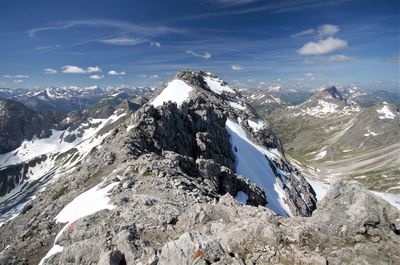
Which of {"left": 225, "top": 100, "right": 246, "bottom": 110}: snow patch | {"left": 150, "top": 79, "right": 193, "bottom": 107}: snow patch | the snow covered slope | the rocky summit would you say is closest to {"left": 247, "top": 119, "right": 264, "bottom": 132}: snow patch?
{"left": 225, "top": 100, "right": 246, "bottom": 110}: snow patch

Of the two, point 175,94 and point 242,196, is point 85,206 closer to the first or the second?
point 242,196

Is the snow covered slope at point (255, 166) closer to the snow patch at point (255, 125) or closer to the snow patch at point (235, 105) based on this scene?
the snow patch at point (255, 125)

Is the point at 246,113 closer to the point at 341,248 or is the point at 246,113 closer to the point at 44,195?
the point at 44,195

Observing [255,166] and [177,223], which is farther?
[255,166]

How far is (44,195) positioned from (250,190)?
125 ft

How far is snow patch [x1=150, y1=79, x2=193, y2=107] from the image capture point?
128m

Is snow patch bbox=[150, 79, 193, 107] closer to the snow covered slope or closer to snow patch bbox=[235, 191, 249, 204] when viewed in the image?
the snow covered slope

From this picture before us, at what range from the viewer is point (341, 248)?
54.0ft

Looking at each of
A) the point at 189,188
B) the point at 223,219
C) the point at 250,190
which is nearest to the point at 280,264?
the point at 223,219

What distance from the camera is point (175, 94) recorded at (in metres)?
136

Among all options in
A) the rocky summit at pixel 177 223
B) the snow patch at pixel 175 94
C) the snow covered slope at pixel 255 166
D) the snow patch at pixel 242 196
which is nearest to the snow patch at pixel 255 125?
the snow covered slope at pixel 255 166

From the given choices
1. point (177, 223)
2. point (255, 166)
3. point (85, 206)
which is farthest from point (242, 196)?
point (255, 166)

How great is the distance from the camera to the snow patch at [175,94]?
419 ft

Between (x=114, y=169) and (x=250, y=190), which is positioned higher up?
(x=114, y=169)
